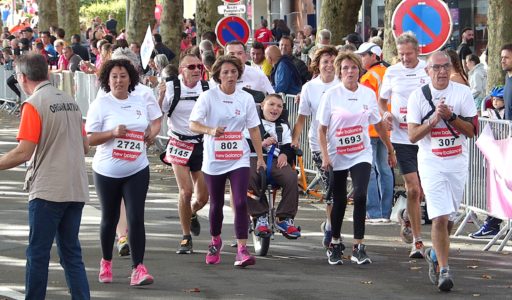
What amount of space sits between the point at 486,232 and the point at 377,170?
186cm

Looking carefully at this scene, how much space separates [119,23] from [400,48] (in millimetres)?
63786

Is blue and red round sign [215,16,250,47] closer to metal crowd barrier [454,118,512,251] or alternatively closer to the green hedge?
metal crowd barrier [454,118,512,251]

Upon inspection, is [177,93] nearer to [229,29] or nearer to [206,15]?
[229,29]

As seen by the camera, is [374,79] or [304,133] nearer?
[374,79]

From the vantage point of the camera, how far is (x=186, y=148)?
43.0 feet

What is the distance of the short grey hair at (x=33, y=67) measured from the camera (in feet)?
30.0

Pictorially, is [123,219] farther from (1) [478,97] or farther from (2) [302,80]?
(1) [478,97]

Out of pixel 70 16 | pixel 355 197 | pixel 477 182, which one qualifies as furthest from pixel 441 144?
pixel 70 16

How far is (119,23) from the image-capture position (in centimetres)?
7606

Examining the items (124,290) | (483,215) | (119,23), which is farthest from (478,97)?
(119,23)

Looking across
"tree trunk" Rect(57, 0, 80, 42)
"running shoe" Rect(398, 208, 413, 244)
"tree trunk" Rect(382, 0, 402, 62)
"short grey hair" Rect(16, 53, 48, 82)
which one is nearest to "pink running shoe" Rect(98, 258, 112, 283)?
"short grey hair" Rect(16, 53, 48, 82)

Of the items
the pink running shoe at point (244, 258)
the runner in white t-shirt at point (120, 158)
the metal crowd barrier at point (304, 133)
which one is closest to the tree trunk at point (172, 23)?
the metal crowd barrier at point (304, 133)

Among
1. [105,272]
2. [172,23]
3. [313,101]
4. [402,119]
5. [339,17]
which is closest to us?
[105,272]

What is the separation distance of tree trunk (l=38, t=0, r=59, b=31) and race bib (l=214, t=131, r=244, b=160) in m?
42.4
